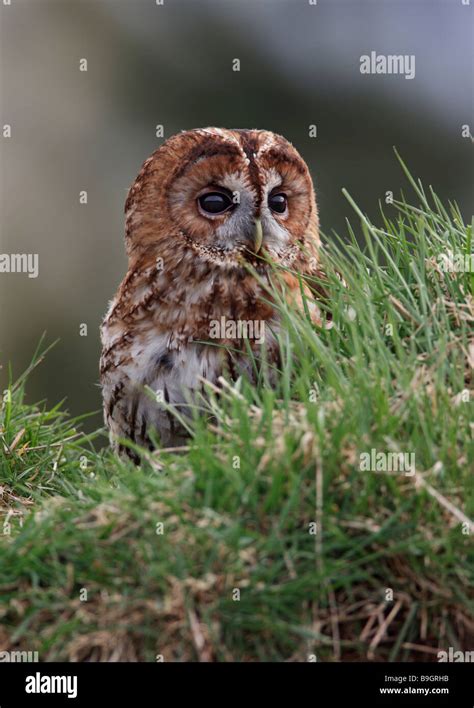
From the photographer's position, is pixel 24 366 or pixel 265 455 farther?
pixel 24 366

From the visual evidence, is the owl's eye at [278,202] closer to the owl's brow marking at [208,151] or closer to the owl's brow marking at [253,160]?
the owl's brow marking at [253,160]

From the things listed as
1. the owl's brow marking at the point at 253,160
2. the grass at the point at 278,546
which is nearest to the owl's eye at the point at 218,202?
the owl's brow marking at the point at 253,160

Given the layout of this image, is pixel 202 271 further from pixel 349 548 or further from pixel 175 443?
pixel 349 548

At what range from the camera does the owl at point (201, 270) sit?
3859 millimetres

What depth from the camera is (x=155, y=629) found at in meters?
2.38

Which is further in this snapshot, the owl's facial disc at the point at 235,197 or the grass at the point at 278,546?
the owl's facial disc at the point at 235,197

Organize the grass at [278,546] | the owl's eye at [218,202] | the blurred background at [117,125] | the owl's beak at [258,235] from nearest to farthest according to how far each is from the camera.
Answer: the grass at [278,546] → the owl's beak at [258,235] → the owl's eye at [218,202] → the blurred background at [117,125]

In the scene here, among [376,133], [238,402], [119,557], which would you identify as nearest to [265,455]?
[238,402]

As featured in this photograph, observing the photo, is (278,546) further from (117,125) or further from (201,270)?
(117,125)

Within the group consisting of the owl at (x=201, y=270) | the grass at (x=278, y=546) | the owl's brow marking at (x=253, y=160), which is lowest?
the grass at (x=278, y=546)

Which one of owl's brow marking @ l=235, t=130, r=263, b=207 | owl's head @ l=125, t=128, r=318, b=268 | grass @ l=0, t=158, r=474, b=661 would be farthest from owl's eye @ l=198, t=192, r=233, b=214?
grass @ l=0, t=158, r=474, b=661

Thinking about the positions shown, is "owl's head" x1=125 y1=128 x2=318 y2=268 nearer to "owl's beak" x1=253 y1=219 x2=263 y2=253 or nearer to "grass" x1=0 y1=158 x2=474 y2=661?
"owl's beak" x1=253 y1=219 x2=263 y2=253

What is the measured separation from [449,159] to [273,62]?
2.45 metres

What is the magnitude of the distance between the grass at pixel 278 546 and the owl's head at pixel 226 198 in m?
1.26
